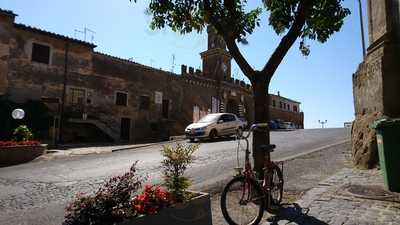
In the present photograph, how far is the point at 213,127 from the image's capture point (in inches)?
835

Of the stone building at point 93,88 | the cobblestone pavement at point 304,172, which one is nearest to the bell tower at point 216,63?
the stone building at point 93,88

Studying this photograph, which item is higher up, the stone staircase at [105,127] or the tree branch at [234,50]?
the tree branch at [234,50]

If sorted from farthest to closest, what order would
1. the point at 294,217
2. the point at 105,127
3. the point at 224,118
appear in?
the point at 105,127
the point at 224,118
the point at 294,217

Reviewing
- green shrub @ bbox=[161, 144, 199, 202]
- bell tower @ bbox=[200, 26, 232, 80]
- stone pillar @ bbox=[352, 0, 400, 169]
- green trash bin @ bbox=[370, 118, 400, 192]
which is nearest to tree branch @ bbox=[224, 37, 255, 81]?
green shrub @ bbox=[161, 144, 199, 202]

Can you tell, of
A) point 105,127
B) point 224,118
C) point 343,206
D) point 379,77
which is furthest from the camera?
point 105,127

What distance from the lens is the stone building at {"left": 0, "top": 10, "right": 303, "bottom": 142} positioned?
22703mm

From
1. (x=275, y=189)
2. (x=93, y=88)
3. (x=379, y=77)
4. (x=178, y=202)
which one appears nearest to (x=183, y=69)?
(x=93, y=88)

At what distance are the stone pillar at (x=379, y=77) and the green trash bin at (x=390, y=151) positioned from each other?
2235mm

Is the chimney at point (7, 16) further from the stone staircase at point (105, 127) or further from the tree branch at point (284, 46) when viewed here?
the tree branch at point (284, 46)

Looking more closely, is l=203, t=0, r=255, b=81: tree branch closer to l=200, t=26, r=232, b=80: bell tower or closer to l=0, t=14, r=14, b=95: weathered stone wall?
l=0, t=14, r=14, b=95: weathered stone wall

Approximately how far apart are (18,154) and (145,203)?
12674 mm

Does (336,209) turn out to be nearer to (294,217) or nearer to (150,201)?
(294,217)

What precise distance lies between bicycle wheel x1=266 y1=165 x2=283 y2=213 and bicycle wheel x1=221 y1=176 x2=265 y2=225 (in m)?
0.45

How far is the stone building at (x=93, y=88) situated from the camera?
22.7 metres
